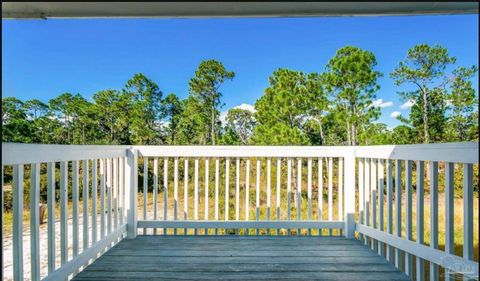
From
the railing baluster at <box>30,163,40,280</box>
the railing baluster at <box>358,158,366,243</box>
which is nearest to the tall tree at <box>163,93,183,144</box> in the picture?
the railing baluster at <box>358,158,366,243</box>

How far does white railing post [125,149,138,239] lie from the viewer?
9.15 feet

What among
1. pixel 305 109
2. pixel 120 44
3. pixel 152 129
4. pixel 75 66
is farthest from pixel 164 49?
pixel 305 109

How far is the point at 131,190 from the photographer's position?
2.80 metres

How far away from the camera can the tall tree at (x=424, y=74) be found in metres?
11.6

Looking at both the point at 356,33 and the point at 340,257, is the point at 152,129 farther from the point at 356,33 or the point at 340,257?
the point at 340,257

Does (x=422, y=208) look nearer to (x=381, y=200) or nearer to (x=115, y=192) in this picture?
(x=381, y=200)

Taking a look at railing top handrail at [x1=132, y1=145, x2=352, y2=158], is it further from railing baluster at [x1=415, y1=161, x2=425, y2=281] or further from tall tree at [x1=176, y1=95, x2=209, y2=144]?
tall tree at [x1=176, y1=95, x2=209, y2=144]

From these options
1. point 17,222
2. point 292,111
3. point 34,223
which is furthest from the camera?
point 292,111

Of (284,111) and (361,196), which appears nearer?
(361,196)

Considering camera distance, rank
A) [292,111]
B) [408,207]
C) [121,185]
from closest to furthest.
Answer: [408,207]
[121,185]
[292,111]

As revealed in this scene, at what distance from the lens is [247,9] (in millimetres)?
852

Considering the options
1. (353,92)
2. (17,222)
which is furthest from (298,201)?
(353,92)

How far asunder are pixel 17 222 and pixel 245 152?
5.79 ft

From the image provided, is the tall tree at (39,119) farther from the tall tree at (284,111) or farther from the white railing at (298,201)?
the white railing at (298,201)
